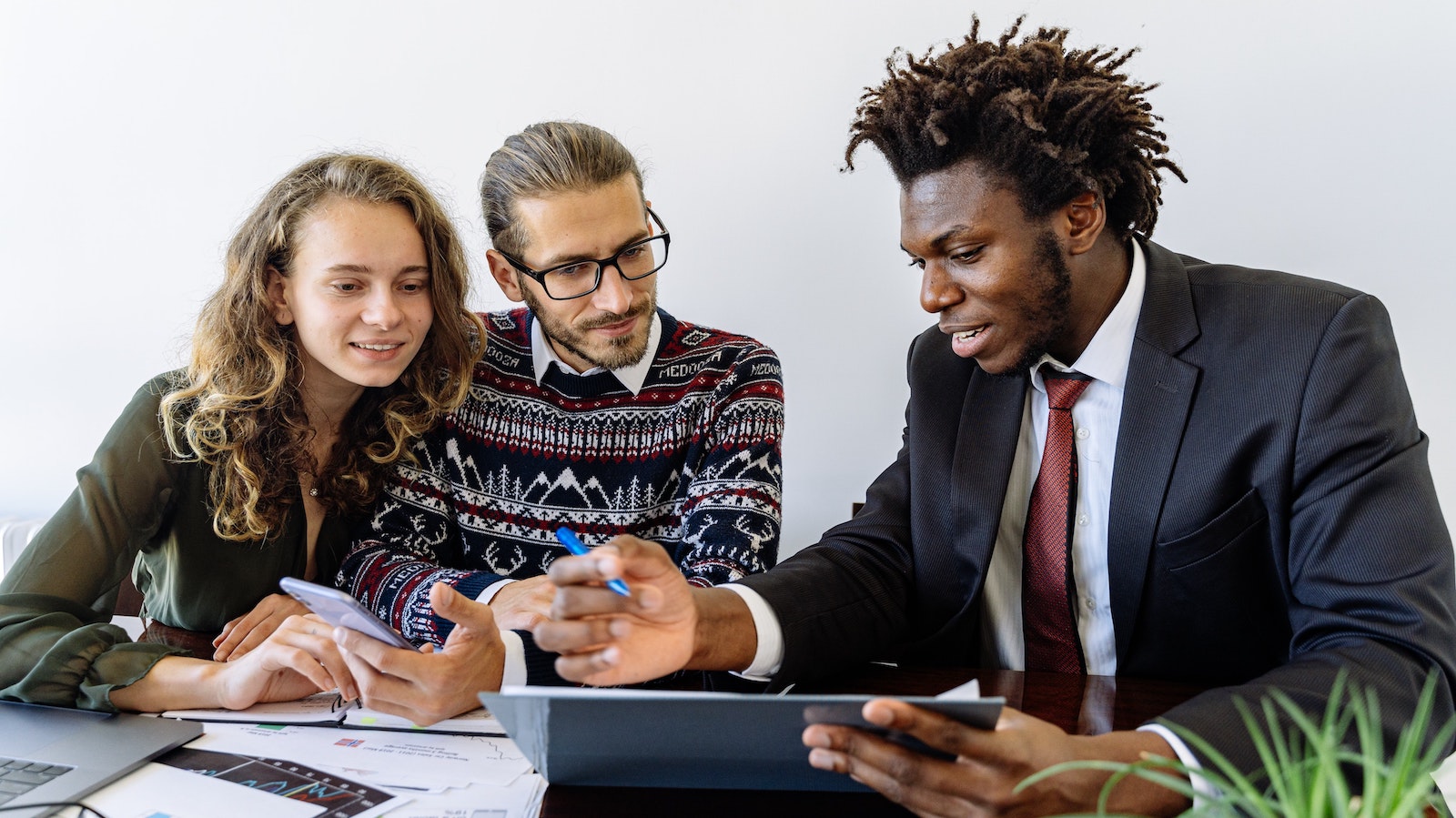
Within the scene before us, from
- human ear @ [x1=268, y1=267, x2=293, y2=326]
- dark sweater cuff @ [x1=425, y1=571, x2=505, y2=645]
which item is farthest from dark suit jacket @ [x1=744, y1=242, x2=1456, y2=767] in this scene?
human ear @ [x1=268, y1=267, x2=293, y2=326]

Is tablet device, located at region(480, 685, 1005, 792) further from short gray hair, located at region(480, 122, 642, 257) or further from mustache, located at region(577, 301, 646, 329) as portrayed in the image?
short gray hair, located at region(480, 122, 642, 257)

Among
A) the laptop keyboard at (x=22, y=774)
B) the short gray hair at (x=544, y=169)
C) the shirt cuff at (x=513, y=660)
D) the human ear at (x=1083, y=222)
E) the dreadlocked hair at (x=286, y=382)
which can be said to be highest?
the short gray hair at (x=544, y=169)

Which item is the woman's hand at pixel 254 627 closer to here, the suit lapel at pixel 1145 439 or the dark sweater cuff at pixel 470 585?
the dark sweater cuff at pixel 470 585

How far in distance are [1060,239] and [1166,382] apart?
258mm

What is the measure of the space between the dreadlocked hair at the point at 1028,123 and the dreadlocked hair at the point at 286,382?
0.80 meters

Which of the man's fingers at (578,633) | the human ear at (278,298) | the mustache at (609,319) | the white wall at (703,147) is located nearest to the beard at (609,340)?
the mustache at (609,319)

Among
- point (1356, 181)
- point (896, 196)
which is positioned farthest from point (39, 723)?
point (1356, 181)

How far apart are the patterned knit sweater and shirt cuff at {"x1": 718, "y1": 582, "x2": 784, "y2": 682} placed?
0.38 meters

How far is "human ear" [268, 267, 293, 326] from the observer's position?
1831mm

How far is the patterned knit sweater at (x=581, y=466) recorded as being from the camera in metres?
1.84

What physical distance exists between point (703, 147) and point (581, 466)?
833 mm

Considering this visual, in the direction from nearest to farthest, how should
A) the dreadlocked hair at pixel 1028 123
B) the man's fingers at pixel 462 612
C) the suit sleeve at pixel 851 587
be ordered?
the man's fingers at pixel 462 612 < the suit sleeve at pixel 851 587 < the dreadlocked hair at pixel 1028 123

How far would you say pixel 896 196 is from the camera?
7.50 feet

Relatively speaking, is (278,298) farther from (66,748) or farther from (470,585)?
(66,748)
